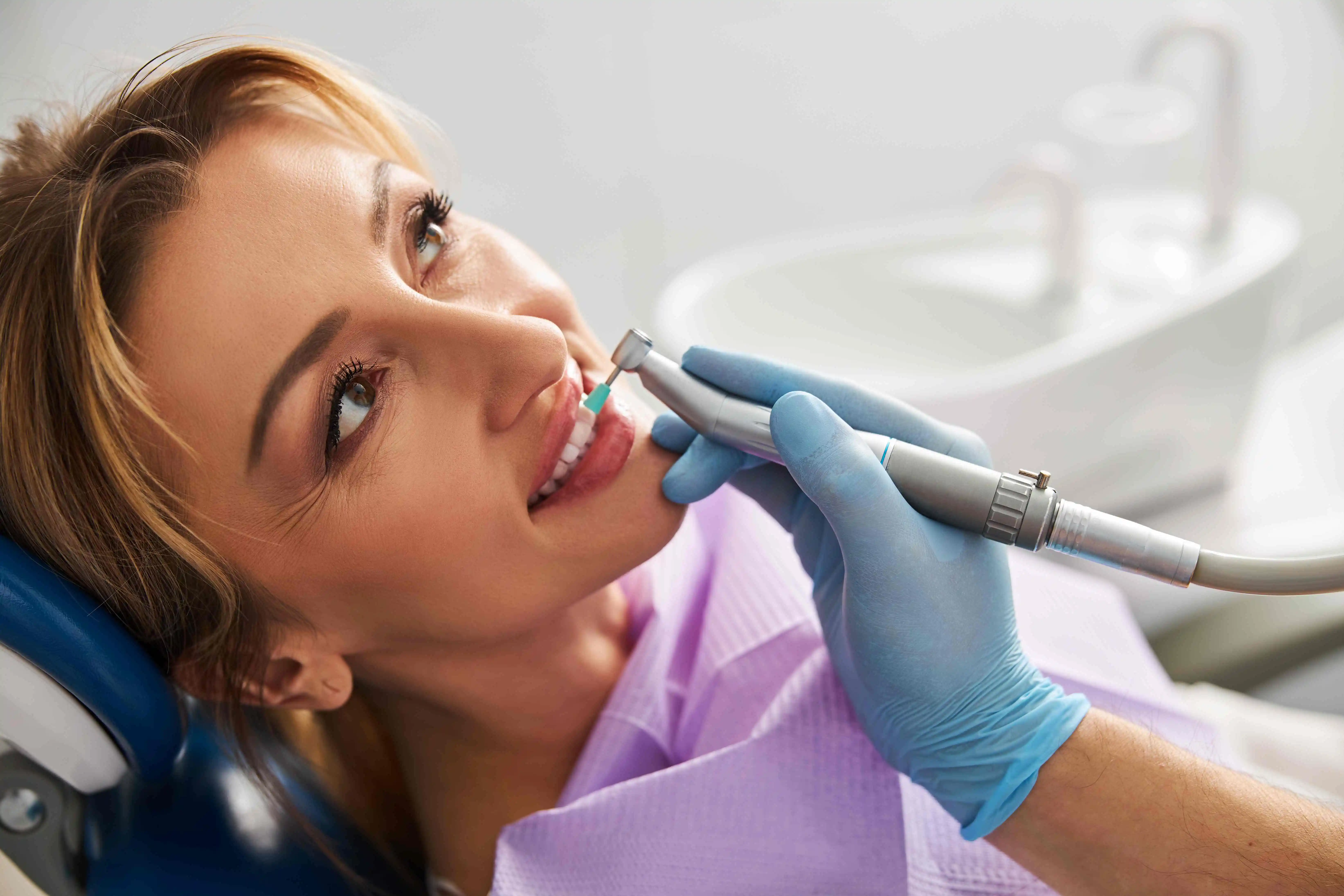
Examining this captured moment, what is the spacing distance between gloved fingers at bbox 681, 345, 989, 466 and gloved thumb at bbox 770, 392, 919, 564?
0.20ft

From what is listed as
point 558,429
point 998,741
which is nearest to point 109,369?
point 558,429

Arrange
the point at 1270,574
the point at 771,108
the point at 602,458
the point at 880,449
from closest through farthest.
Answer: the point at 1270,574, the point at 880,449, the point at 602,458, the point at 771,108

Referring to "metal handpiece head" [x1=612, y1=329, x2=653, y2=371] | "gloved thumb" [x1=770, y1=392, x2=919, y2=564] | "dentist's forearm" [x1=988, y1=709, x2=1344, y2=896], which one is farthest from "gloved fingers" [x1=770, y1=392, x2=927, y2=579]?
"dentist's forearm" [x1=988, y1=709, x2=1344, y2=896]

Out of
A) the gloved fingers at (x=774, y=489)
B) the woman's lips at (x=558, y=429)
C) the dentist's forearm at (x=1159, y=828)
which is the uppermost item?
the woman's lips at (x=558, y=429)

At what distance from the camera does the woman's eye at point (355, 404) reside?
30.1 inches

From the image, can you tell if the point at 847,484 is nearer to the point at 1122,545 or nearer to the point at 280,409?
the point at 1122,545

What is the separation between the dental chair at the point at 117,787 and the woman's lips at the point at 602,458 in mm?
349

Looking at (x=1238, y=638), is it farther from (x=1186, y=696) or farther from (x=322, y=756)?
(x=322, y=756)

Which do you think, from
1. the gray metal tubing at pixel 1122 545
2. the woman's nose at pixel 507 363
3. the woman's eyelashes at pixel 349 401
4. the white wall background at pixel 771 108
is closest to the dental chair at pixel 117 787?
the woman's eyelashes at pixel 349 401

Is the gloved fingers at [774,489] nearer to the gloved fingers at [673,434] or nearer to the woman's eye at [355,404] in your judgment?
the gloved fingers at [673,434]

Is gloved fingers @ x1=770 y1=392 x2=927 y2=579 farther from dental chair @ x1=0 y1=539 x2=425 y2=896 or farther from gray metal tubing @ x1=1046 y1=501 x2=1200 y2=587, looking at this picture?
dental chair @ x1=0 y1=539 x2=425 y2=896

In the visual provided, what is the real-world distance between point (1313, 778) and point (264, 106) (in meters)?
1.24

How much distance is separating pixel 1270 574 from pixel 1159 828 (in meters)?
0.21

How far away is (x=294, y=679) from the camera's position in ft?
2.81
